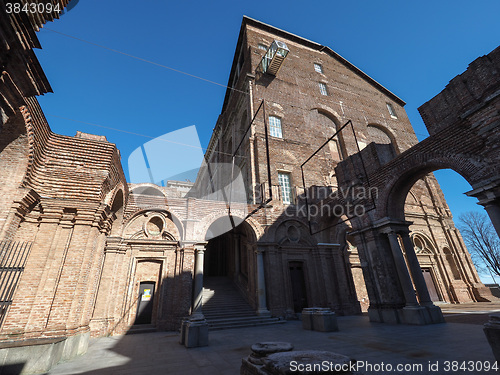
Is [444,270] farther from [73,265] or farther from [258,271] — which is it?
[73,265]

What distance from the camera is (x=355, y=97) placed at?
78.9 feet

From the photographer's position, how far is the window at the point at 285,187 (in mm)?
15386

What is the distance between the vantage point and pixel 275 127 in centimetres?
1797

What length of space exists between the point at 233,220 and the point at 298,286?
5.25m

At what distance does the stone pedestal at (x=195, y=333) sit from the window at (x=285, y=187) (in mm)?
9393

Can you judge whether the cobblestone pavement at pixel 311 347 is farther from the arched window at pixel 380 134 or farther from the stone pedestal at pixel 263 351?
the arched window at pixel 380 134

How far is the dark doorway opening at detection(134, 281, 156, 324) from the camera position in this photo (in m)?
10.7

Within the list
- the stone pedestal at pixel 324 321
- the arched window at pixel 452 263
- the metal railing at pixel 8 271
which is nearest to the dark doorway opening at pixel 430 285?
the arched window at pixel 452 263

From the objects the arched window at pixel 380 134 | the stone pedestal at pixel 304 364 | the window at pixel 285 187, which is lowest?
the stone pedestal at pixel 304 364

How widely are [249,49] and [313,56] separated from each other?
307 inches

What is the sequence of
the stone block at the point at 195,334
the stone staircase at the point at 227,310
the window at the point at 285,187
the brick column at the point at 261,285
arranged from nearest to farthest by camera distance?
the stone block at the point at 195,334 → the stone staircase at the point at 227,310 → the brick column at the point at 261,285 → the window at the point at 285,187

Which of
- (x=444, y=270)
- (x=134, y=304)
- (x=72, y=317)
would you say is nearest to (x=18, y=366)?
(x=72, y=317)

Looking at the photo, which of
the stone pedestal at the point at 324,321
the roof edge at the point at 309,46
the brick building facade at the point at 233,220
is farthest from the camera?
the roof edge at the point at 309,46

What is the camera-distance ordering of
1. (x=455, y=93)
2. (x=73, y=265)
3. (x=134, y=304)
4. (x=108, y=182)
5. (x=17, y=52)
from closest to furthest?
(x=17, y=52)
(x=73, y=265)
(x=108, y=182)
(x=455, y=93)
(x=134, y=304)
